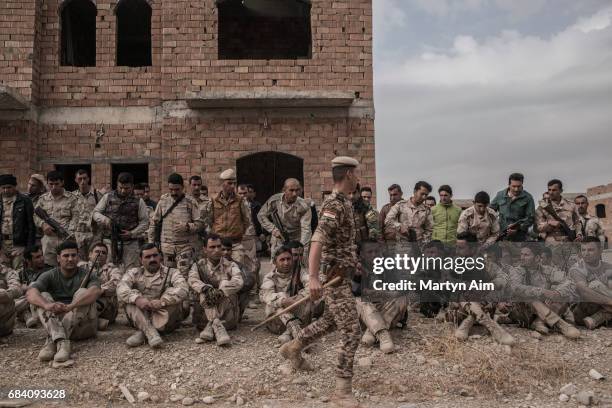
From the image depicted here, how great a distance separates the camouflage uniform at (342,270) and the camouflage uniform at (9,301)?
11.3 ft

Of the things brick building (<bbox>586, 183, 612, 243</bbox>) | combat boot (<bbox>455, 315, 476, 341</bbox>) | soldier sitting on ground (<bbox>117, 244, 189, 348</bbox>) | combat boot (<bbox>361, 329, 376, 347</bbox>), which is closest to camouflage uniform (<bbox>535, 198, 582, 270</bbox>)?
combat boot (<bbox>455, 315, 476, 341</bbox>)

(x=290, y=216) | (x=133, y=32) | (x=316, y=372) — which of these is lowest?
(x=316, y=372)

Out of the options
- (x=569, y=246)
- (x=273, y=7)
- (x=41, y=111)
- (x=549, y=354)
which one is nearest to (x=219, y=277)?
→ (x=549, y=354)

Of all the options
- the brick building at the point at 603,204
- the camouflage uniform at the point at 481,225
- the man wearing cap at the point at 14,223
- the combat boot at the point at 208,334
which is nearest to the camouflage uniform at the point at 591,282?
the camouflage uniform at the point at 481,225

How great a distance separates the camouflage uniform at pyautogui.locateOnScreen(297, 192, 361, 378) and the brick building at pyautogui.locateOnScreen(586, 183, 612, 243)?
938 inches

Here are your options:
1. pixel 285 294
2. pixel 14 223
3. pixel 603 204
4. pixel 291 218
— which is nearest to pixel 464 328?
pixel 285 294

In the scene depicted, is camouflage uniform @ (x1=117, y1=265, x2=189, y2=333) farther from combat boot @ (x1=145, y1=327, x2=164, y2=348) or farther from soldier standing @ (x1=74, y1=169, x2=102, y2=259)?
soldier standing @ (x1=74, y1=169, x2=102, y2=259)

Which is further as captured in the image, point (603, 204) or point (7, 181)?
point (603, 204)

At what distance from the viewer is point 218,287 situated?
6449mm

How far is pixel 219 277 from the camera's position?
6.56 meters

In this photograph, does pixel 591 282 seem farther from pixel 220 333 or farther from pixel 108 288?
pixel 108 288

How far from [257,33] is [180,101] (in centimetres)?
418

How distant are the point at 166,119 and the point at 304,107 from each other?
8.37 ft

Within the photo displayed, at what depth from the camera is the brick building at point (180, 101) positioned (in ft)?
34.8
